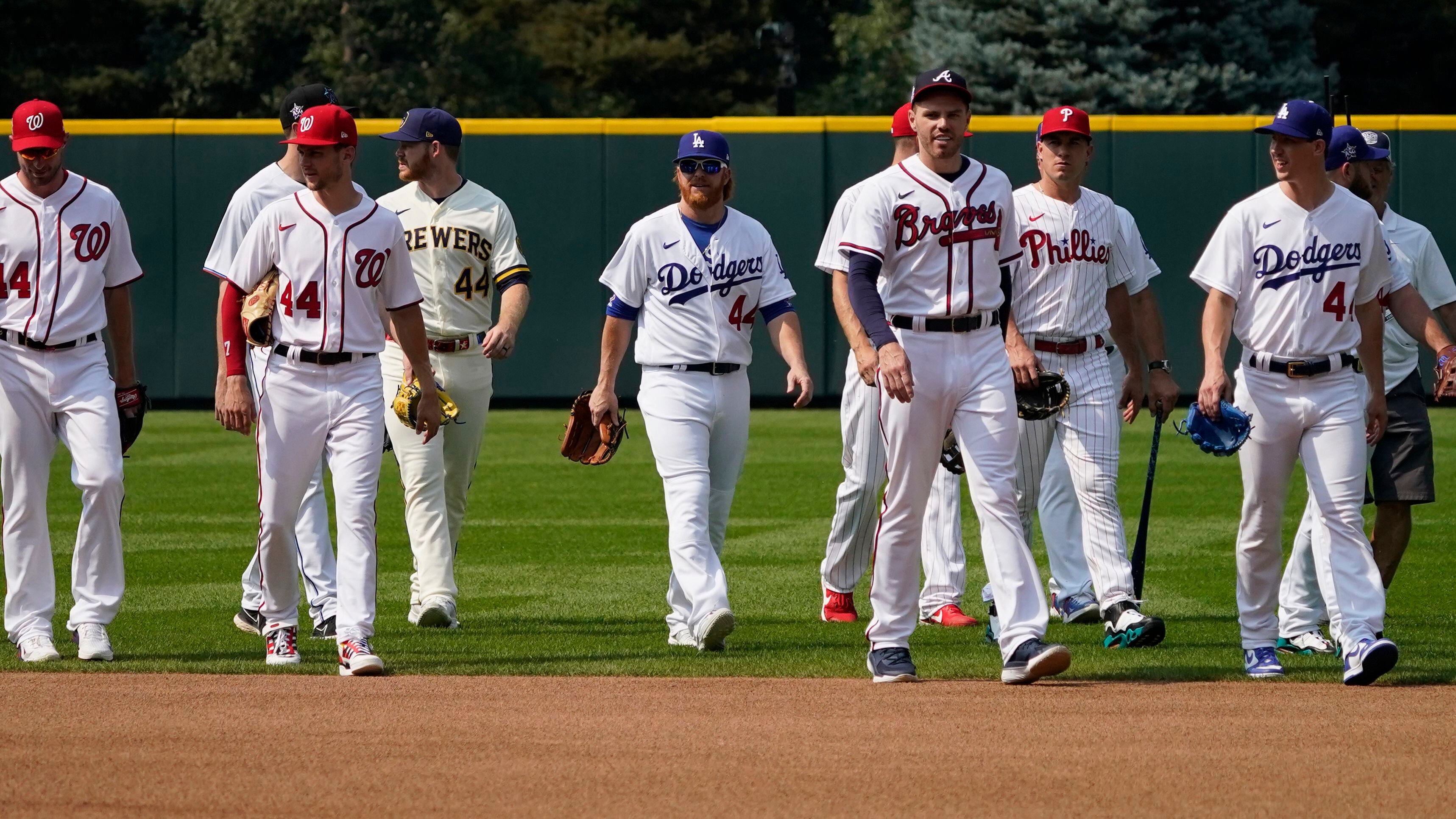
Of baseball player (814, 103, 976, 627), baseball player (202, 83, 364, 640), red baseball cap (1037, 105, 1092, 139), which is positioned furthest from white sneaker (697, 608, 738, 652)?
red baseball cap (1037, 105, 1092, 139)

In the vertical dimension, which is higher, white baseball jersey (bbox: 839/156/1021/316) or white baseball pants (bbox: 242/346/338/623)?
white baseball jersey (bbox: 839/156/1021/316)

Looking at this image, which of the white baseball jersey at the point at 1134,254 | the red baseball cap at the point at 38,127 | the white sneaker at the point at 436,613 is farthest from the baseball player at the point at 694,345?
the red baseball cap at the point at 38,127

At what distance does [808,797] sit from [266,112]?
32913mm

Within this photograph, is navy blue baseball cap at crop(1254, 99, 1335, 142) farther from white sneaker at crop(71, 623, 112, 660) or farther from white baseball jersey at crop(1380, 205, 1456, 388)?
white sneaker at crop(71, 623, 112, 660)

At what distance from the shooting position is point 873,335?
606 cm

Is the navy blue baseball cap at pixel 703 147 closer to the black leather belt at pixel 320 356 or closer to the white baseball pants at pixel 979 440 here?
the white baseball pants at pixel 979 440

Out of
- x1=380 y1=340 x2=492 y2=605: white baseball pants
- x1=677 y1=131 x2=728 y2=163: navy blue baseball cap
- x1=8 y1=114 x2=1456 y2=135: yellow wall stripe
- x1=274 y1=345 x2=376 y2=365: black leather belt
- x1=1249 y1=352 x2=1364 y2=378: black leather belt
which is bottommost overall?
x1=380 y1=340 x2=492 y2=605: white baseball pants

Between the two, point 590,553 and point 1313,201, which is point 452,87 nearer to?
point 590,553

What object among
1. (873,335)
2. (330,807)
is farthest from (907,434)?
(330,807)

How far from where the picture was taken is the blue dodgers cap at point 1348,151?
7.12 m

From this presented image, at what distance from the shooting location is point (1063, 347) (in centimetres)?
746

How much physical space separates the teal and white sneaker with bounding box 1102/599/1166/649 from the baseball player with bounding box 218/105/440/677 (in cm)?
277

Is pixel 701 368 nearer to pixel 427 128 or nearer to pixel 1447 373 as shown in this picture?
pixel 427 128

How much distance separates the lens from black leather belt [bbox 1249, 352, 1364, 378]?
6316 millimetres
